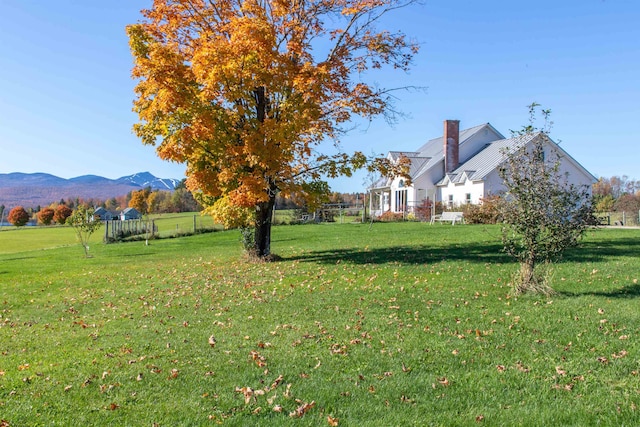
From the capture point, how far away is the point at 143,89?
14.0 metres

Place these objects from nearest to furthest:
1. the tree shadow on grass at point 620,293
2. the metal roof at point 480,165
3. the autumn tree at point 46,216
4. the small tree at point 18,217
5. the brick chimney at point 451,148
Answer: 1. the tree shadow on grass at point 620,293
2. the metal roof at point 480,165
3. the brick chimney at point 451,148
4. the autumn tree at point 46,216
5. the small tree at point 18,217

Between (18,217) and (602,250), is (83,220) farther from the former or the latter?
(18,217)

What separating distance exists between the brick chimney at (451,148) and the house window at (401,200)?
172 inches

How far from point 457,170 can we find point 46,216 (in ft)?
186

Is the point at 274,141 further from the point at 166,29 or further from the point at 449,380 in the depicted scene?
the point at 449,380

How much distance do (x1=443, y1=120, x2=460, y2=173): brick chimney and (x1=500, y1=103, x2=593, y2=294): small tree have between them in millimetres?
30536

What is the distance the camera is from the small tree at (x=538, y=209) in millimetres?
8562

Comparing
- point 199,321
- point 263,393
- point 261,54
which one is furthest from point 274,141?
point 263,393

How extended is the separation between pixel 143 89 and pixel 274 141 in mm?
4181

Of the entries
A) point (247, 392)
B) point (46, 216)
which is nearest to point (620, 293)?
point (247, 392)

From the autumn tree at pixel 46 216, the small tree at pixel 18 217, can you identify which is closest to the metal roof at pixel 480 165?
the autumn tree at pixel 46 216

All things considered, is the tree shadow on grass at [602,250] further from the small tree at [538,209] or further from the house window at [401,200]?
the house window at [401,200]

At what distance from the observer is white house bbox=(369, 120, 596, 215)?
3456 cm

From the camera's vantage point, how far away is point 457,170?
125 ft
